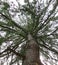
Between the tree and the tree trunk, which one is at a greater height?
the tree

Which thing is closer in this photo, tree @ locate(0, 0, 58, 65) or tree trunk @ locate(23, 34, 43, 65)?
tree trunk @ locate(23, 34, 43, 65)

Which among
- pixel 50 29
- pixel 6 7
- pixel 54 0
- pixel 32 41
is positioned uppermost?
pixel 54 0

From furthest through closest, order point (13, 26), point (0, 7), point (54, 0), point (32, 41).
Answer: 1. point (54, 0)
2. point (13, 26)
3. point (0, 7)
4. point (32, 41)

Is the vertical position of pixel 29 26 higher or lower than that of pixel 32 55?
higher

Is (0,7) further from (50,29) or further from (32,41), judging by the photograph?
(50,29)

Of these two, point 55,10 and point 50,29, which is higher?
point 55,10

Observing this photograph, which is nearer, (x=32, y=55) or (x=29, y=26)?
(x=32, y=55)

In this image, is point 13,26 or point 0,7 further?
point 13,26

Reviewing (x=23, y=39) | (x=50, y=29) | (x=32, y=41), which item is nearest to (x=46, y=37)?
(x=50, y=29)

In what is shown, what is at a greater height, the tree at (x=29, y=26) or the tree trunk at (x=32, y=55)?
the tree at (x=29, y=26)

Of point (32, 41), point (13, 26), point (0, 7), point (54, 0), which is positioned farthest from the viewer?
point (54, 0)

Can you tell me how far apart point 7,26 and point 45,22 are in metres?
1.28

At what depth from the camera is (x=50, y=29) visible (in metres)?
5.09

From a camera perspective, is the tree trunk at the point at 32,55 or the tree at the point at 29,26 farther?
the tree at the point at 29,26
